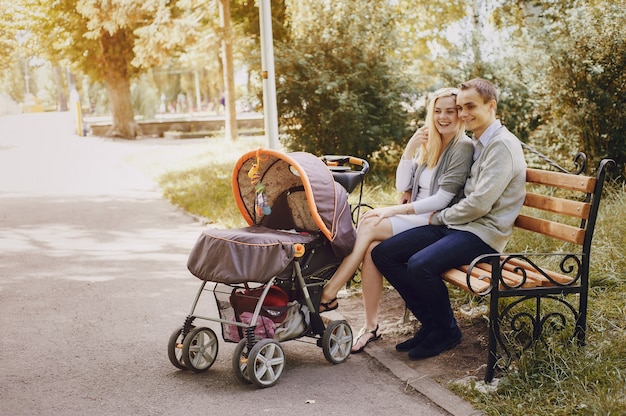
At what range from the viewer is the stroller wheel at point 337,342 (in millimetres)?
4664

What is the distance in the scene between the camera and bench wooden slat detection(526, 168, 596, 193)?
421 cm

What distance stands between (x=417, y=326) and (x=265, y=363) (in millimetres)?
1480

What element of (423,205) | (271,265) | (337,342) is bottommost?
(337,342)

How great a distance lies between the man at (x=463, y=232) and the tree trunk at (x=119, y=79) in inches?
957

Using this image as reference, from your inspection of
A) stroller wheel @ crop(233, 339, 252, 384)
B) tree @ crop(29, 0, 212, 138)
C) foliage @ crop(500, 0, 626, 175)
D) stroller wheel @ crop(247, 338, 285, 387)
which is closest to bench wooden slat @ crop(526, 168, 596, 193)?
stroller wheel @ crop(247, 338, 285, 387)

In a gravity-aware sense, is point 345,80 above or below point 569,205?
above

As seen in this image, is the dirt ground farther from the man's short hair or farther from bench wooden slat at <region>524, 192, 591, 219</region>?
the man's short hair

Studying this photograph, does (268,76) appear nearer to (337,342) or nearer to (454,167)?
(454,167)

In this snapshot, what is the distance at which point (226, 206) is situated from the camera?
35.2 feet

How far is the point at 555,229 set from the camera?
4535 mm

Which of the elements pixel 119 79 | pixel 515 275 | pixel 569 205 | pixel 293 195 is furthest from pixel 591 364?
pixel 119 79

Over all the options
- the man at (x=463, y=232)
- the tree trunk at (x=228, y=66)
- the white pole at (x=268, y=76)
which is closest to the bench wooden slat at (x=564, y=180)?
the man at (x=463, y=232)

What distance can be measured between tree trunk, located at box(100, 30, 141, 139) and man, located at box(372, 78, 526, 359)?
24.3m

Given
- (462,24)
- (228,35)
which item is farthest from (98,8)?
(462,24)
